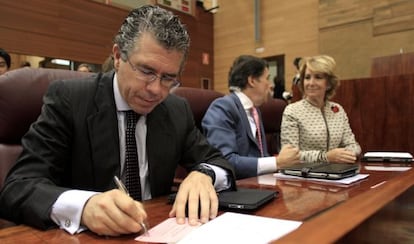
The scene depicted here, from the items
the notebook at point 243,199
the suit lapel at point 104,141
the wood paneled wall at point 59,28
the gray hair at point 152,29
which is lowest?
the notebook at point 243,199

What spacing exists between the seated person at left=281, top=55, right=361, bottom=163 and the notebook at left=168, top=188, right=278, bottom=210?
3.24 feet


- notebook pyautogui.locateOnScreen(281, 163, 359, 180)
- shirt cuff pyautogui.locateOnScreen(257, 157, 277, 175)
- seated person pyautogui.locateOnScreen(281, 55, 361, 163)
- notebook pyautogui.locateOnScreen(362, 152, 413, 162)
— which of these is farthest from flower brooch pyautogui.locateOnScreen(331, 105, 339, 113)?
notebook pyautogui.locateOnScreen(281, 163, 359, 180)

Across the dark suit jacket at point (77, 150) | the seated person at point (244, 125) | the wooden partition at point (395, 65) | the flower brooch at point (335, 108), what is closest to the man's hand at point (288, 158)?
the seated person at point (244, 125)

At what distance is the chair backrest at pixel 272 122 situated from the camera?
2645 millimetres

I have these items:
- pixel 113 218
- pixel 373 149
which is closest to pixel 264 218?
pixel 113 218

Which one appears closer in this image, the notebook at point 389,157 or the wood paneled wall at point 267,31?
the notebook at point 389,157

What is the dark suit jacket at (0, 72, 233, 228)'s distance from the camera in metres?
0.80

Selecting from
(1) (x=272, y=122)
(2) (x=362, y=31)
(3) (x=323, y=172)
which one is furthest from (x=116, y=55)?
(2) (x=362, y=31)

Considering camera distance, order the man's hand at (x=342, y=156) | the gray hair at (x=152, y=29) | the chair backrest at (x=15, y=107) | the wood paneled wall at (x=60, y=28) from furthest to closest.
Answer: the wood paneled wall at (x=60, y=28) → the man's hand at (x=342, y=156) → the chair backrest at (x=15, y=107) → the gray hair at (x=152, y=29)

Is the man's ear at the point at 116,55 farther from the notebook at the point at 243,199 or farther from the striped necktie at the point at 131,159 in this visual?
the notebook at the point at 243,199

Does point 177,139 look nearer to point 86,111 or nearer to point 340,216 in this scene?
point 86,111

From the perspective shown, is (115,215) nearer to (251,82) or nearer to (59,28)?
(251,82)

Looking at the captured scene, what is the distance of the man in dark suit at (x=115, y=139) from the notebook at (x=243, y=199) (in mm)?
37

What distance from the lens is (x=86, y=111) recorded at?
979mm
